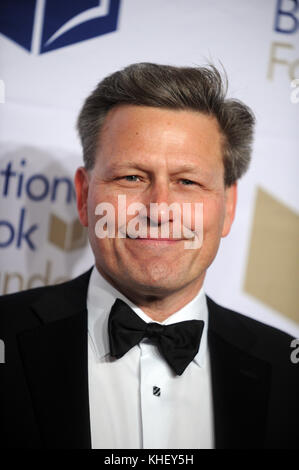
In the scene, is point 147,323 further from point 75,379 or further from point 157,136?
point 157,136

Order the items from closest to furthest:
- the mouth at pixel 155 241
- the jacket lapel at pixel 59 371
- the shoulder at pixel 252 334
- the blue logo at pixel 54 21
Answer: the jacket lapel at pixel 59 371 → the mouth at pixel 155 241 → the shoulder at pixel 252 334 → the blue logo at pixel 54 21

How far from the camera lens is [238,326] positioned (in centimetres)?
171

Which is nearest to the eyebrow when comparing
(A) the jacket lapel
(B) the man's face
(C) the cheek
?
(B) the man's face

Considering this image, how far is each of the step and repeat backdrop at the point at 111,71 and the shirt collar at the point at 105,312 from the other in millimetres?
362

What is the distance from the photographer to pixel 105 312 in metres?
1.57

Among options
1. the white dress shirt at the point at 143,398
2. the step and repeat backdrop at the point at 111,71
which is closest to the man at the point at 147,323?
the white dress shirt at the point at 143,398

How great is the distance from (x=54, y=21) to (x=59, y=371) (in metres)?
1.25

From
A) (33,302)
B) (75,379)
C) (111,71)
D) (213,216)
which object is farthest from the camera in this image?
(111,71)

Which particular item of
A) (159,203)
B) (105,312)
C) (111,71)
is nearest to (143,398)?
(105,312)

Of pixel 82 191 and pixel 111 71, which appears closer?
pixel 82 191

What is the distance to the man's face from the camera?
1.45 m

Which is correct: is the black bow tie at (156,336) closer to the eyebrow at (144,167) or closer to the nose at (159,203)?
the nose at (159,203)

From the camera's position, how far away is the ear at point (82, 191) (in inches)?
65.7
